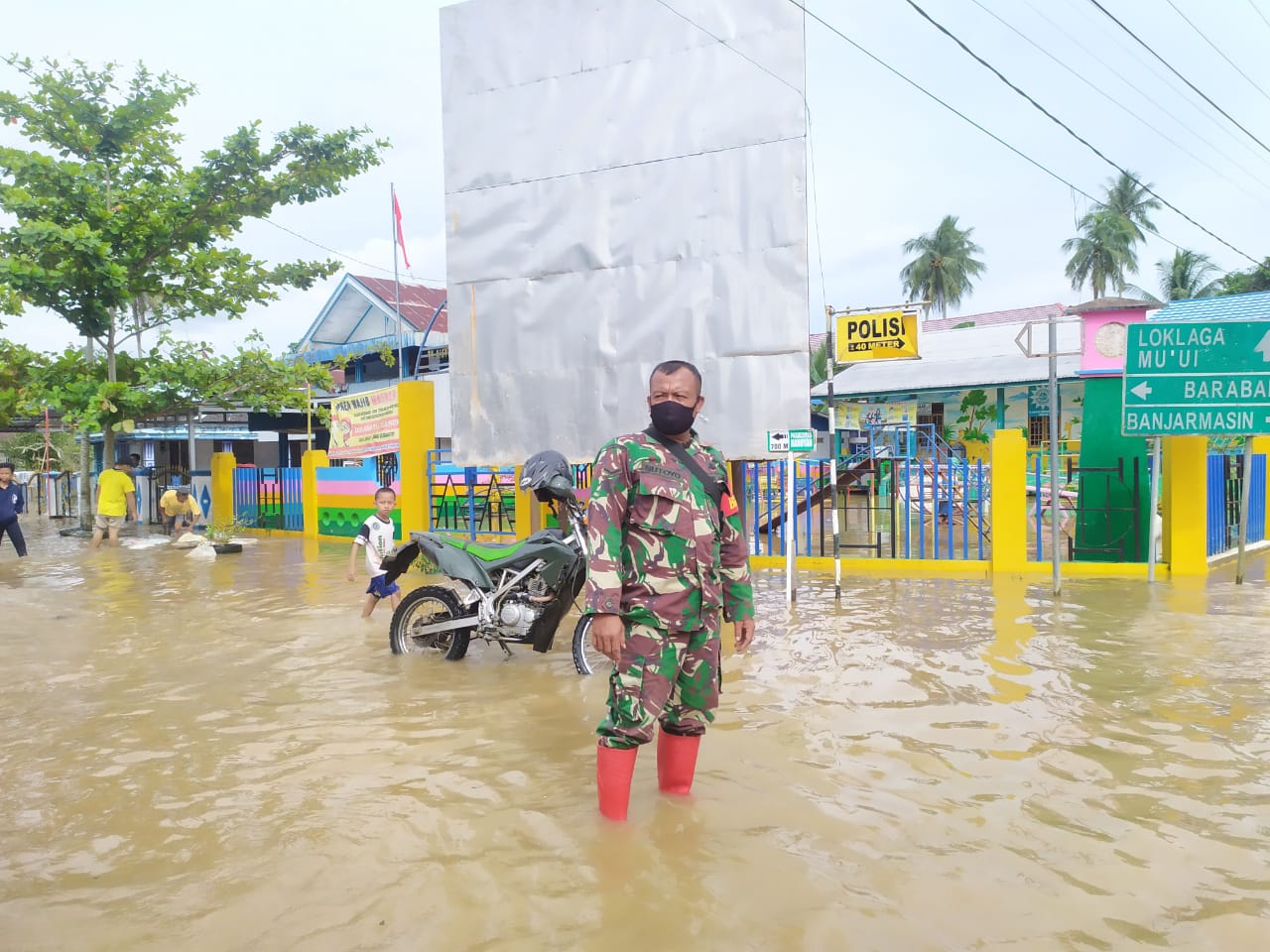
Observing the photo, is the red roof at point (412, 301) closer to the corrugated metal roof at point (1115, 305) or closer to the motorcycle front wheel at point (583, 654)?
the corrugated metal roof at point (1115, 305)

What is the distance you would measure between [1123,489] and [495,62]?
8719 mm

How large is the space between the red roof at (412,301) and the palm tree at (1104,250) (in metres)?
27.2

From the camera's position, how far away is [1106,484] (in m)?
11.3

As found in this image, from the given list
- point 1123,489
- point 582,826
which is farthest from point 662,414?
point 1123,489

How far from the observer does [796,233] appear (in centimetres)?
A: 913

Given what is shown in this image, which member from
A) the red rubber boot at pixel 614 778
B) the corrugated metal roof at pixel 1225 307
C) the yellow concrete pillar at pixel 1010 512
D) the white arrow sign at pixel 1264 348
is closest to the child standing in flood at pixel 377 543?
the red rubber boot at pixel 614 778

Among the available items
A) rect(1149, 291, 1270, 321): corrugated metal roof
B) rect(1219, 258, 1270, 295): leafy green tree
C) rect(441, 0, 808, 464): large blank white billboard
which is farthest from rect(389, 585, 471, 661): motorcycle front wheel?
rect(1219, 258, 1270, 295): leafy green tree

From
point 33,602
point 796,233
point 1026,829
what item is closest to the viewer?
point 1026,829

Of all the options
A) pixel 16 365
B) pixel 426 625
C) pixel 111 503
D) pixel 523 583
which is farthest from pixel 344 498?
pixel 523 583

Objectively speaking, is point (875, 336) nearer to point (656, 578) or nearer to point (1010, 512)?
point (1010, 512)

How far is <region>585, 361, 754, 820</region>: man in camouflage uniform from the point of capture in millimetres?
3496

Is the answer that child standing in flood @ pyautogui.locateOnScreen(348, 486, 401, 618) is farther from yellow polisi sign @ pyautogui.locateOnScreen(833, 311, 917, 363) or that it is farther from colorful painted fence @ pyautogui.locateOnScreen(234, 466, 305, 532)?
colorful painted fence @ pyautogui.locateOnScreen(234, 466, 305, 532)

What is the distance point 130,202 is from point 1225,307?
2389 cm

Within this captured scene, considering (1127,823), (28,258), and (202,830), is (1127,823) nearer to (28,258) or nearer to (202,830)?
(202,830)
